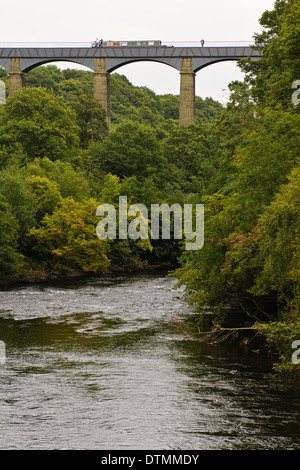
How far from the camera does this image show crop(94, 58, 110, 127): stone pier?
66.7m

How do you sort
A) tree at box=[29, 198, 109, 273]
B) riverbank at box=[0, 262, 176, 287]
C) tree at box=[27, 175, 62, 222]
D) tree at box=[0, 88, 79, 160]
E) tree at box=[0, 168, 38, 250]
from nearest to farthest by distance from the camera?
1. riverbank at box=[0, 262, 176, 287]
2. tree at box=[0, 168, 38, 250]
3. tree at box=[29, 198, 109, 273]
4. tree at box=[27, 175, 62, 222]
5. tree at box=[0, 88, 79, 160]

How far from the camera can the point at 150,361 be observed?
1984 cm

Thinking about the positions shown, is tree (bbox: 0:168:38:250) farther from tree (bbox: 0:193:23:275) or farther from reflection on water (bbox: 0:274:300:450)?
reflection on water (bbox: 0:274:300:450)

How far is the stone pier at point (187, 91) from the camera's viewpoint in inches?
2532

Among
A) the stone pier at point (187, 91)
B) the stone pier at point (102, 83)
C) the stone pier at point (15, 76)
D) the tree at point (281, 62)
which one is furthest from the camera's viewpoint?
the stone pier at point (15, 76)

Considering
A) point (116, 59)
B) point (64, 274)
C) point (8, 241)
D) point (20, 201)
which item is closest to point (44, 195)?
point (20, 201)

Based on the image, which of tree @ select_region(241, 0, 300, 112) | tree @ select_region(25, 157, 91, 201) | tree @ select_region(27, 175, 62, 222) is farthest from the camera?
tree @ select_region(25, 157, 91, 201)

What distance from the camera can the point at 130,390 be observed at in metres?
16.8

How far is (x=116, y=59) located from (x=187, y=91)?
7668 mm

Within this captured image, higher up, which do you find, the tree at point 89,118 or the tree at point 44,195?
the tree at point 89,118

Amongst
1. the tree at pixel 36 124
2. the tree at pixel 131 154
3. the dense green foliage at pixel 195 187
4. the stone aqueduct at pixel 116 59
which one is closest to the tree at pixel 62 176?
the dense green foliage at pixel 195 187

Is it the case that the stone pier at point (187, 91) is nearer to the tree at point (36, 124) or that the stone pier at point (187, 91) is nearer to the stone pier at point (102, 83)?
the stone pier at point (102, 83)

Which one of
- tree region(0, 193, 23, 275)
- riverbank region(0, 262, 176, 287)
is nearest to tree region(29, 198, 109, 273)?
riverbank region(0, 262, 176, 287)

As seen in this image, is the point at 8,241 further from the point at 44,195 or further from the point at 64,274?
the point at 44,195
